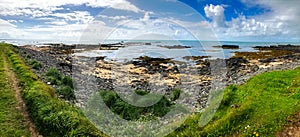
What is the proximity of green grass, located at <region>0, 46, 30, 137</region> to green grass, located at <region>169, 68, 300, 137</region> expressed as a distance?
7.08 metres

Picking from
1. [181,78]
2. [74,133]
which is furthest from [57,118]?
[181,78]

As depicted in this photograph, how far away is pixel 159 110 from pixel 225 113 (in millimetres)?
4744

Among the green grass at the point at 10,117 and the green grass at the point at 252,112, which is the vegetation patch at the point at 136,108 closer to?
the green grass at the point at 252,112

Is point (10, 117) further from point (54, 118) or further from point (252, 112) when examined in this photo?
point (252, 112)

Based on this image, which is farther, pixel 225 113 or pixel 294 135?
pixel 225 113

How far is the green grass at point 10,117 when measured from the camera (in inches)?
474

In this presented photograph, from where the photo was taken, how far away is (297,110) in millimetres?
12680

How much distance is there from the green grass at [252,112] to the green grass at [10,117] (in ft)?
23.2

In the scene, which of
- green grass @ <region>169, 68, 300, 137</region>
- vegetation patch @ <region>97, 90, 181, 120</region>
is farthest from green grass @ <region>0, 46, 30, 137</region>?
green grass @ <region>169, 68, 300, 137</region>

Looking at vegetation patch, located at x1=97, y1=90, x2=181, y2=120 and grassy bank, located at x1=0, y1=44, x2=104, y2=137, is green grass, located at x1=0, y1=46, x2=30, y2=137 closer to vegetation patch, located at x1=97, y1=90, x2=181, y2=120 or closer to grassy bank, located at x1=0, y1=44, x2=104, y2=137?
grassy bank, located at x1=0, y1=44, x2=104, y2=137

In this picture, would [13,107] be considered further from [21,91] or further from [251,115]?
[251,115]

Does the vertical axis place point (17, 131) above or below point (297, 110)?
below

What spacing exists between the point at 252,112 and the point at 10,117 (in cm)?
1179

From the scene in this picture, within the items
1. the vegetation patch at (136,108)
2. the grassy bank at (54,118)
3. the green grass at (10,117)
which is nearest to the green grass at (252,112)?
the vegetation patch at (136,108)
